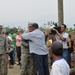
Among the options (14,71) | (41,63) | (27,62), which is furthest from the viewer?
(14,71)

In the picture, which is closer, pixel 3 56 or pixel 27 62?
pixel 27 62

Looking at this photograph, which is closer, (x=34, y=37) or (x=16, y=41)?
(x=34, y=37)

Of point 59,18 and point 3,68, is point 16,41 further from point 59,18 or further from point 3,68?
point 3,68

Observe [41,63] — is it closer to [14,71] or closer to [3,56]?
[3,56]

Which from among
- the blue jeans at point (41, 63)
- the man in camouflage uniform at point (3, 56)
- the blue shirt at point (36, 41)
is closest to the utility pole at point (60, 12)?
the man in camouflage uniform at point (3, 56)

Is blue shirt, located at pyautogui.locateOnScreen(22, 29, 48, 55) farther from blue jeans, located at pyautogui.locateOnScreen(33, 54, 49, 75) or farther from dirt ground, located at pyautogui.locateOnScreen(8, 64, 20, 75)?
dirt ground, located at pyautogui.locateOnScreen(8, 64, 20, 75)

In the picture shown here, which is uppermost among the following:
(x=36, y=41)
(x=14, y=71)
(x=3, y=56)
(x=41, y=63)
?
(x=36, y=41)

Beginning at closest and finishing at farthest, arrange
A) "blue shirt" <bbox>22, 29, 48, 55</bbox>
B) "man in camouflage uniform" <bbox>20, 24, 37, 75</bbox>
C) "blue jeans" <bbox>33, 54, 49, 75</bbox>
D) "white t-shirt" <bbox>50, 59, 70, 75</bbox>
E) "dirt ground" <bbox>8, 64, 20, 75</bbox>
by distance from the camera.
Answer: "white t-shirt" <bbox>50, 59, 70, 75</bbox>, "blue shirt" <bbox>22, 29, 48, 55</bbox>, "blue jeans" <bbox>33, 54, 49, 75</bbox>, "man in camouflage uniform" <bbox>20, 24, 37, 75</bbox>, "dirt ground" <bbox>8, 64, 20, 75</bbox>

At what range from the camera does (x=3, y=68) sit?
33.2 feet

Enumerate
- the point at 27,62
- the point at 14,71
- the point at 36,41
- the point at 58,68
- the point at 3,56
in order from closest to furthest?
the point at 58,68 → the point at 36,41 → the point at 27,62 → the point at 3,56 → the point at 14,71

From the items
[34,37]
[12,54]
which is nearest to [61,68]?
[34,37]

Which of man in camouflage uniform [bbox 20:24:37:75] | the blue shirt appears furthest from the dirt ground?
the blue shirt

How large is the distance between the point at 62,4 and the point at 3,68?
5.37 meters

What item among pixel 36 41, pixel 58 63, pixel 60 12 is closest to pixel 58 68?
pixel 58 63
